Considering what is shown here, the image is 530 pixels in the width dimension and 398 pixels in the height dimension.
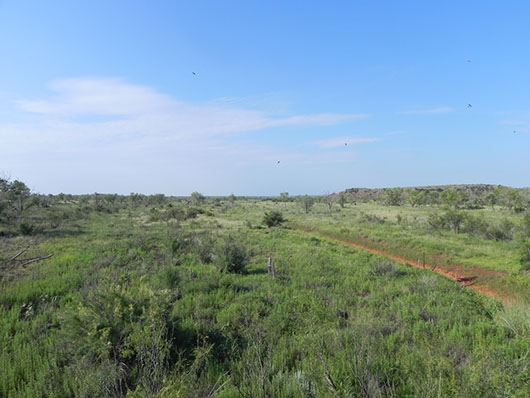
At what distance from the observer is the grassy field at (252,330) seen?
3.81 metres

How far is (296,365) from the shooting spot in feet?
15.7

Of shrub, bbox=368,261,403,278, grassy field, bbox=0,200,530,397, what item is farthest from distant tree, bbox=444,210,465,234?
shrub, bbox=368,261,403,278

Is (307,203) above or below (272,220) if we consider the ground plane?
above

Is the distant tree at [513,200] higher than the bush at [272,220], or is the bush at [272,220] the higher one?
the distant tree at [513,200]

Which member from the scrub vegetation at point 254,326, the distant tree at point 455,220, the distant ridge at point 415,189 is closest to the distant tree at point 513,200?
the distant tree at point 455,220

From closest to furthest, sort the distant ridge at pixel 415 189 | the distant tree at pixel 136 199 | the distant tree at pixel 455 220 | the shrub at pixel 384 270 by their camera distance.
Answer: the shrub at pixel 384 270 < the distant tree at pixel 455 220 < the distant tree at pixel 136 199 < the distant ridge at pixel 415 189

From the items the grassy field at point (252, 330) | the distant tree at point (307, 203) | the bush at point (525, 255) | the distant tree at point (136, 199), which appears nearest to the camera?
the grassy field at point (252, 330)

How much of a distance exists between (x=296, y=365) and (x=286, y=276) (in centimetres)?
667

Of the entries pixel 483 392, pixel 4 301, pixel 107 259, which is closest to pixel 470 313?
pixel 483 392

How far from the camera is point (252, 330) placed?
19.5 ft

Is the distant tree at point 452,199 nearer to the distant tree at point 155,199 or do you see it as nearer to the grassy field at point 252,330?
the grassy field at point 252,330

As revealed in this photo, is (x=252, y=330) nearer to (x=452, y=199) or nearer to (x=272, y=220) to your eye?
(x=272, y=220)

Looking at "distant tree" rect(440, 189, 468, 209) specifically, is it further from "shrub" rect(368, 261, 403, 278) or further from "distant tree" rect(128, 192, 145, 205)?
"distant tree" rect(128, 192, 145, 205)

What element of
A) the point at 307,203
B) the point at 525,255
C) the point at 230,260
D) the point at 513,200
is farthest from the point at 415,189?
the point at 230,260
